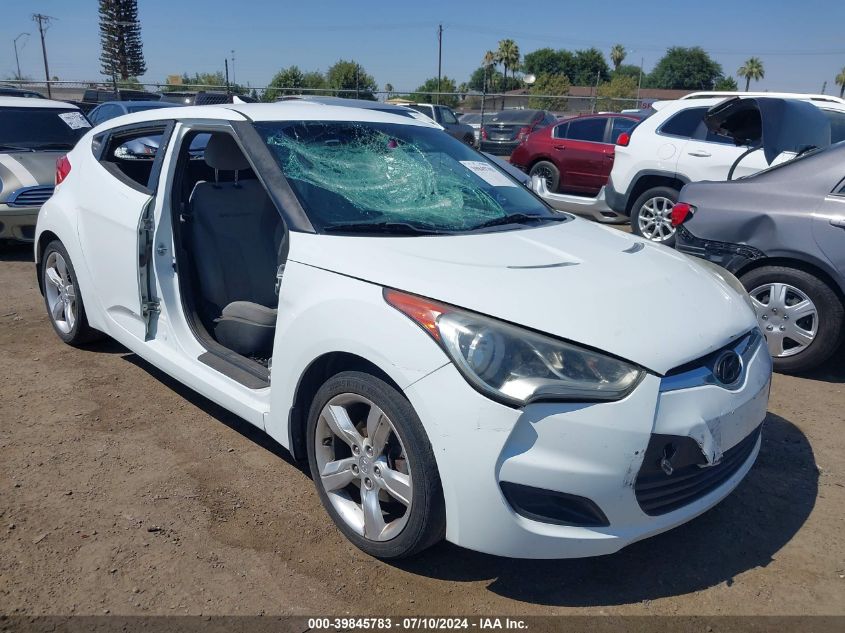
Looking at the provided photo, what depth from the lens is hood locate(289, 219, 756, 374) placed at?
2.30 meters

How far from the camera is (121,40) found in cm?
6244

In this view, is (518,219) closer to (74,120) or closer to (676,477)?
(676,477)

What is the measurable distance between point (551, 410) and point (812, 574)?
138cm

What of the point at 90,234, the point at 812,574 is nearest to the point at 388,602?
the point at 812,574

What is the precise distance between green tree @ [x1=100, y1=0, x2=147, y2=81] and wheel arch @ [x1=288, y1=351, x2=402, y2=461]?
66.9 metres

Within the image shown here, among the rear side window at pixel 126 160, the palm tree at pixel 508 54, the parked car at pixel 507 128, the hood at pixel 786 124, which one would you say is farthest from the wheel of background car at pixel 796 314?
the palm tree at pixel 508 54

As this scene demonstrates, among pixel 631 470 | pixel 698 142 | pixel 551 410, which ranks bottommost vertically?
pixel 631 470

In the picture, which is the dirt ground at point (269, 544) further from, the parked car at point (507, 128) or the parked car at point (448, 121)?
the parked car at point (507, 128)

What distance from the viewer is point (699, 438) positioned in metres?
2.30

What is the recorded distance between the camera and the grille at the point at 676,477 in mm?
2230

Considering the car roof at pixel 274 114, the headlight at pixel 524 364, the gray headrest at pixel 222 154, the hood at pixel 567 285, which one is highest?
the car roof at pixel 274 114

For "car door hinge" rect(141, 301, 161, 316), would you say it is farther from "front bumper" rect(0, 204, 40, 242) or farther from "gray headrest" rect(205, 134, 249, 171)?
"front bumper" rect(0, 204, 40, 242)

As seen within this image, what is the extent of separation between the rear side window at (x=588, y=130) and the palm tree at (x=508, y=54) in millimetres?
75784

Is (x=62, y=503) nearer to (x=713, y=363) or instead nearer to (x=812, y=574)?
(x=713, y=363)
